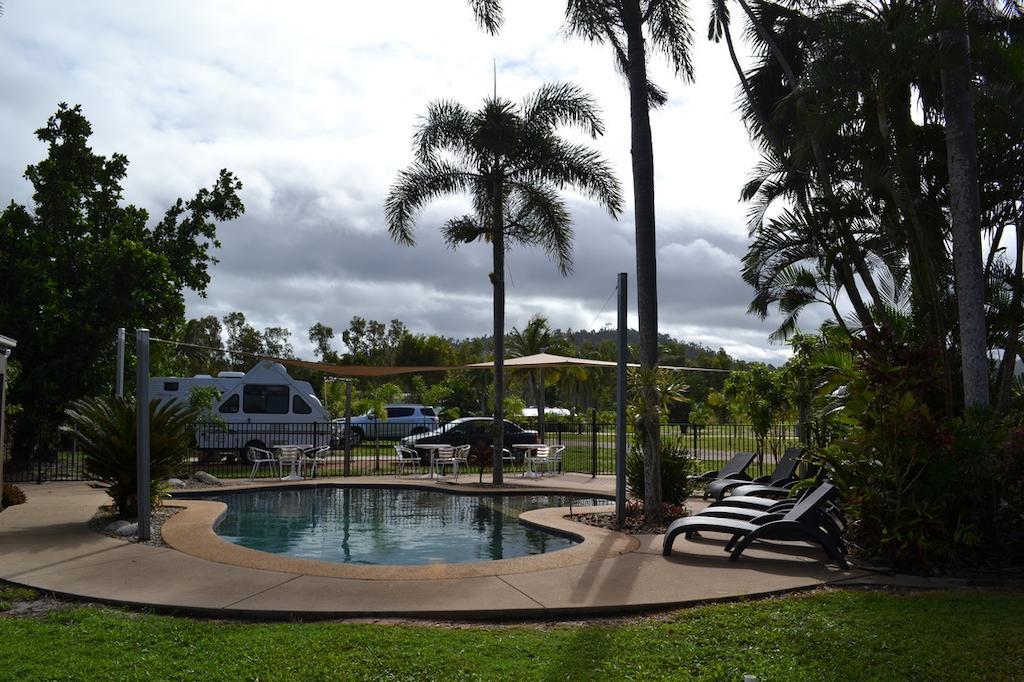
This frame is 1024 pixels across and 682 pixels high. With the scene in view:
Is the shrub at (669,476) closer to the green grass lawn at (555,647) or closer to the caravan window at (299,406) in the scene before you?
the green grass lawn at (555,647)

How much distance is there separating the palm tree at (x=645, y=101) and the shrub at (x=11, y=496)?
32.0ft

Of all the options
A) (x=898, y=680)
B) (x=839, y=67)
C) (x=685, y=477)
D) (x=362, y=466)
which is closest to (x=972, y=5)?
(x=839, y=67)

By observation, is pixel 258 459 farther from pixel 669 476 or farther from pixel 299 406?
pixel 669 476

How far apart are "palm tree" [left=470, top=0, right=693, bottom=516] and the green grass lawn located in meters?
4.61

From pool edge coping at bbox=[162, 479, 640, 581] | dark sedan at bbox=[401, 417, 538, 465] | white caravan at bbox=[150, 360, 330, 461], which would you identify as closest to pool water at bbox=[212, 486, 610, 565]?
pool edge coping at bbox=[162, 479, 640, 581]

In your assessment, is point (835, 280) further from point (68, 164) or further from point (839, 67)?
point (68, 164)

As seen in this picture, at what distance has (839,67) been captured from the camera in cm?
1054

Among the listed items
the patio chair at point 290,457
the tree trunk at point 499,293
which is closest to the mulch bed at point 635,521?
the tree trunk at point 499,293

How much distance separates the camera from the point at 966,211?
945cm

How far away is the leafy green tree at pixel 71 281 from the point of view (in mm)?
17844

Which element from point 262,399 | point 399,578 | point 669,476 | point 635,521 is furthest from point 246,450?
point 399,578

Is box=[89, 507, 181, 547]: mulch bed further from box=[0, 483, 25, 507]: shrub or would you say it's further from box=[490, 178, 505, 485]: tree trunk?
box=[490, 178, 505, 485]: tree trunk

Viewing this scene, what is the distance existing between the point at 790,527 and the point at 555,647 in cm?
365

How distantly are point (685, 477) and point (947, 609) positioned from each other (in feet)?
18.2
